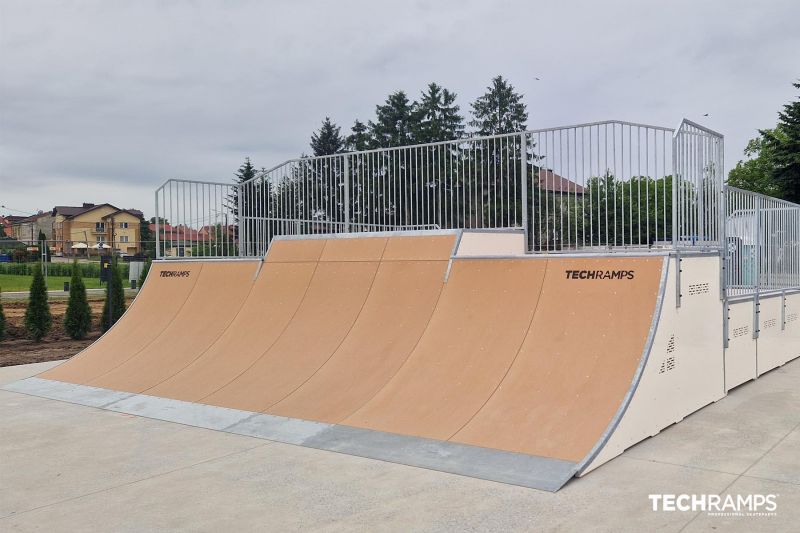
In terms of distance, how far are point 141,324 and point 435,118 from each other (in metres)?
37.2

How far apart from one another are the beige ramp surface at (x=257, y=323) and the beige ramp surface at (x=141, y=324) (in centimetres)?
172

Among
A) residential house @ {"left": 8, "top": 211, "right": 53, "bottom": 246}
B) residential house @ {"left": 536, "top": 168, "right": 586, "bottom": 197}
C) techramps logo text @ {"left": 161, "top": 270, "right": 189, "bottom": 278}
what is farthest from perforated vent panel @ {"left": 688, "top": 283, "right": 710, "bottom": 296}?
residential house @ {"left": 8, "top": 211, "right": 53, "bottom": 246}

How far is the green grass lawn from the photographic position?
1449 inches

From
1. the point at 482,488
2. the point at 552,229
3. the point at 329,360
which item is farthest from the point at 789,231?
the point at 482,488

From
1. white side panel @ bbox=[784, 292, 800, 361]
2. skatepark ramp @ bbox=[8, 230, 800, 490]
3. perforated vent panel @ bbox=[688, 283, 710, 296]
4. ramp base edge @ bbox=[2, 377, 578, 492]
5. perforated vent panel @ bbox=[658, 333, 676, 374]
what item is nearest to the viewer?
ramp base edge @ bbox=[2, 377, 578, 492]

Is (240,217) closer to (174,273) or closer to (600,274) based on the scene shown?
(174,273)

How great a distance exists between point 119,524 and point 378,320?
439 centimetres

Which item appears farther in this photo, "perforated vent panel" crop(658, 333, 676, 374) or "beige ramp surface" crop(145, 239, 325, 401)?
"beige ramp surface" crop(145, 239, 325, 401)

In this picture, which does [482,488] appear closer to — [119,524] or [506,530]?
[506,530]

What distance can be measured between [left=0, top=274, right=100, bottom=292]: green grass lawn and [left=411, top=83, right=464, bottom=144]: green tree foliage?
22.7 m

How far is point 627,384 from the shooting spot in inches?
234

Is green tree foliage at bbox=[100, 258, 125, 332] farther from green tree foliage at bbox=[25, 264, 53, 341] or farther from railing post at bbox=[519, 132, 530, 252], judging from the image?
railing post at bbox=[519, 132, 530, 252]

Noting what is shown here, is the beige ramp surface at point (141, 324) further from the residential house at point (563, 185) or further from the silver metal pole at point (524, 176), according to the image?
the residential house at point (563, 185)

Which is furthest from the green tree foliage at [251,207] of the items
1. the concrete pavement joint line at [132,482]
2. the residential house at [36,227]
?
the residential house at [36,227]
